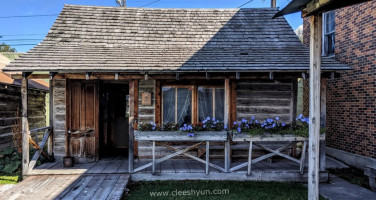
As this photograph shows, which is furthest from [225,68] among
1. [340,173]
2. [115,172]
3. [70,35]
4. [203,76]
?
[70,35]

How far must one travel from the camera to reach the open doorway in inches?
347

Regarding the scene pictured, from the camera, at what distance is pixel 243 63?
628 cm

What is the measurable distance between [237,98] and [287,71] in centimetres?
185

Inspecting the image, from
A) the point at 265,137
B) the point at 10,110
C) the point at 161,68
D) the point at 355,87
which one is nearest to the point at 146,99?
the point at 161,68

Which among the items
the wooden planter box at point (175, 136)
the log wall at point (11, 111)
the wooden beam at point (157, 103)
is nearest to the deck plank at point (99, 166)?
the wooden planter box at point (175, 136)

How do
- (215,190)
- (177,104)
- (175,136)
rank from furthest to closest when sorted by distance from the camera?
(177,104) → (175,136) → (215,190)

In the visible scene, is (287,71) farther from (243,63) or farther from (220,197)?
(220,197)

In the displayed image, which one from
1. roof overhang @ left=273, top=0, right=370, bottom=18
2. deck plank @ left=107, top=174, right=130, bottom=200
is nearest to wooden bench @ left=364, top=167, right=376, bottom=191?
roof overhang @ left=273, top=0, right=370, bottom=18

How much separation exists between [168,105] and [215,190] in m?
2.83

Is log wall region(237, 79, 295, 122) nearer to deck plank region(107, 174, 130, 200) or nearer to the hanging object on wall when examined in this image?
the hanging object on wall

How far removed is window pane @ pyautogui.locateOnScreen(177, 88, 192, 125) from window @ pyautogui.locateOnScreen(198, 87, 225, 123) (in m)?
0.29

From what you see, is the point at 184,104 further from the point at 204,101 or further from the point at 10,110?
the point at 10,110

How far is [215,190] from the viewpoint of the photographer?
218 inches

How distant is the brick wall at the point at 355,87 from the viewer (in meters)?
7.05
